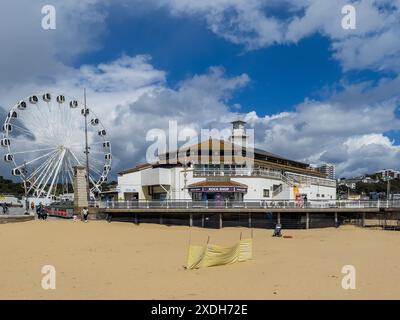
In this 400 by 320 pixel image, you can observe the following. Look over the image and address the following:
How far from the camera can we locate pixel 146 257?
58.6ft

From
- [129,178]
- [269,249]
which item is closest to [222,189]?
[129,178]

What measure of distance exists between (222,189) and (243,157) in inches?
258

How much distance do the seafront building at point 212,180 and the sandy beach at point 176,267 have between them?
10.5 m

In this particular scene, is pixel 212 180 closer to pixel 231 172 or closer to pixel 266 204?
pixel 231 172

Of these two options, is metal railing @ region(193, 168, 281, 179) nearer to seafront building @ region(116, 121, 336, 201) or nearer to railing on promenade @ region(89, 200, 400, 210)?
seafront building @ region(116, 121, 336, 201)

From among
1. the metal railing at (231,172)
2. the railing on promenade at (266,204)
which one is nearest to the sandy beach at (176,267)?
the railing on promenade at (266,204)

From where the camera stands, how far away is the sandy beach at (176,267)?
11484 mm

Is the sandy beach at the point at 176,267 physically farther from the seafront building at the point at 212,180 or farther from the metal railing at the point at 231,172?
the metal railing at the point at 231,172

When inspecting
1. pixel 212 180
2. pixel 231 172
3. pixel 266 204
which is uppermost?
pixel 231 172

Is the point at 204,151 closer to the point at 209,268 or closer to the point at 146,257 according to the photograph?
the point at 146,257

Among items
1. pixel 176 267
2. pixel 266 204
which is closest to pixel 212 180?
pixel 266 204

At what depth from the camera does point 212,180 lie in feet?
127

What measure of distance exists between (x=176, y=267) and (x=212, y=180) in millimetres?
23462

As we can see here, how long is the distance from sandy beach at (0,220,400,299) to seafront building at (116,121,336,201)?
1049 centimetres
